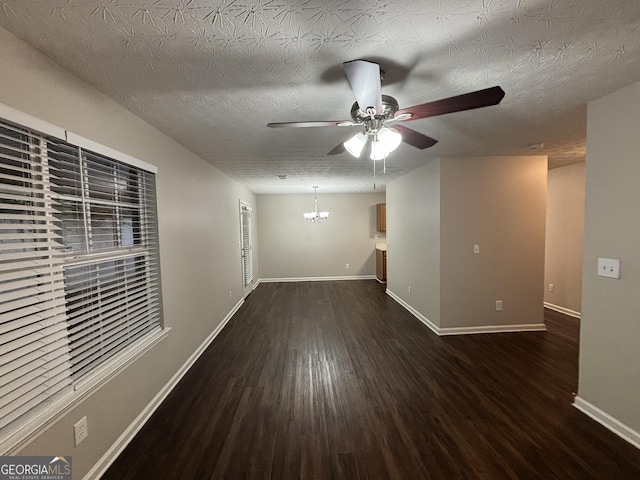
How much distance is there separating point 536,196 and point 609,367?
7.26 ft

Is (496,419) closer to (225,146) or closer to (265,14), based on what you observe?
(265,14)

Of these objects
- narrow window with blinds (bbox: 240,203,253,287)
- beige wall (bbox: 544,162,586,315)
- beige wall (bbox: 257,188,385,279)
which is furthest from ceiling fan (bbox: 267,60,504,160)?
beige wall (bbox: 257,188,385,279)

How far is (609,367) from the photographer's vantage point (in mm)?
1771

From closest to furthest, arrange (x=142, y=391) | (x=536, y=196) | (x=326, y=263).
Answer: (x=142, y=391) → (x=536, y=196) → (x=326, y=263)

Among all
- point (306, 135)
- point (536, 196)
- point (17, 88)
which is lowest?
point (536, 196)

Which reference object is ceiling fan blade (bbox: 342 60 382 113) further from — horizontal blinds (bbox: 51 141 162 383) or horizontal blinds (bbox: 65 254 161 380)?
horizontal blinds (bbox: 65 254 161 380)

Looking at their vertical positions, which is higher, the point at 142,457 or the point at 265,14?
the point at 265,14

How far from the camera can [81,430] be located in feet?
4.54

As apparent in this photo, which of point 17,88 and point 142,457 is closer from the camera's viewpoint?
point 17,88

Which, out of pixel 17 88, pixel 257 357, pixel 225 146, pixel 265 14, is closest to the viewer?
pixel 265 14

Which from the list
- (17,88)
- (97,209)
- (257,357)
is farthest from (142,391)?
(17,88)

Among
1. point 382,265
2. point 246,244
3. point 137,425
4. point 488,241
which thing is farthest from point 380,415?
point 382,265

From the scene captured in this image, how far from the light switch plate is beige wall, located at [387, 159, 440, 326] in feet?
5.15

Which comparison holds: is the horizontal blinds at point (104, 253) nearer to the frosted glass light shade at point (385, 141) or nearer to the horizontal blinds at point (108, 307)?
the horizontal blinds at point (108, 307)
